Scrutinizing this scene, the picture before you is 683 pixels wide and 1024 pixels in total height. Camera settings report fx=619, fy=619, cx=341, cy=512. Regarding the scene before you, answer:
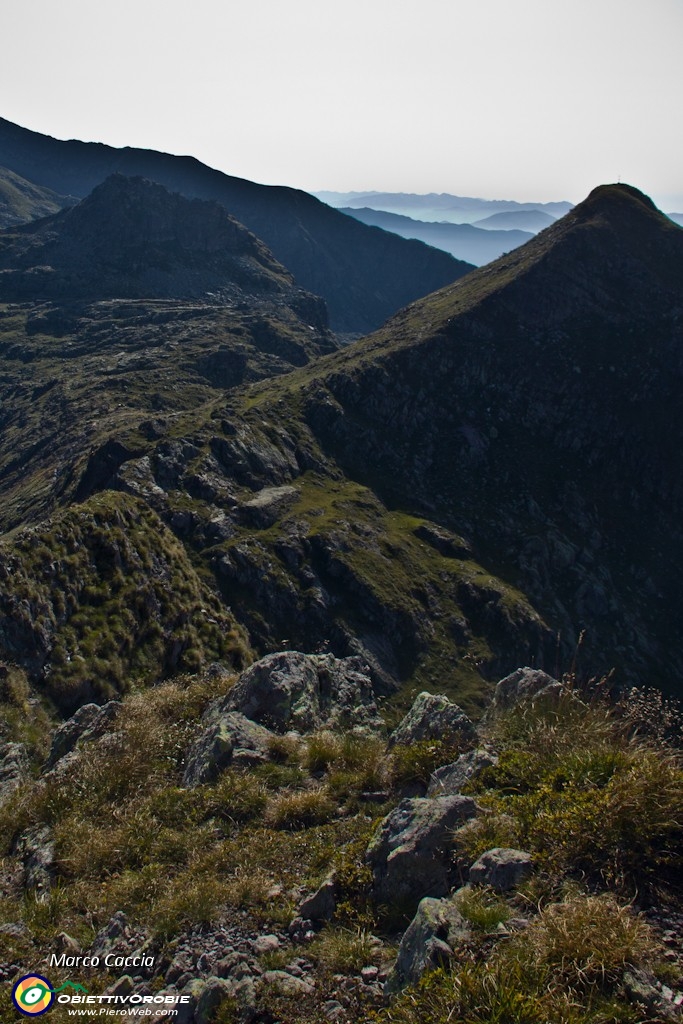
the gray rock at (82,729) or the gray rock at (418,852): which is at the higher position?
the gray rock at (418,852)

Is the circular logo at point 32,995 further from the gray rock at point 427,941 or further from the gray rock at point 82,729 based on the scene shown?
the gray rock at point 82,729

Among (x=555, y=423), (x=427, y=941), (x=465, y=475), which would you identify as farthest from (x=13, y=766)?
(x=555, y=423)

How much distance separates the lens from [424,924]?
276 inches

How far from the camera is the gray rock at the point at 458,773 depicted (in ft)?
32.4

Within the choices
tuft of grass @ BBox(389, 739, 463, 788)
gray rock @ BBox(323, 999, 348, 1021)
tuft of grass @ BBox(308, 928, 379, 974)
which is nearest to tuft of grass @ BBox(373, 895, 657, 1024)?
gray rock @ BBox(323, 999, 348, 1021)

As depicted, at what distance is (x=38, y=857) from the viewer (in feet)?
34.9

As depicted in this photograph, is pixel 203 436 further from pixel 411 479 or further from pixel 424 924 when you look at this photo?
pixel 424 924

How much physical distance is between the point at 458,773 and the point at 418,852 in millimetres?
1922

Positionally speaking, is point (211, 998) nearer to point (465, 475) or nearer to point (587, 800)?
point (587, 800)

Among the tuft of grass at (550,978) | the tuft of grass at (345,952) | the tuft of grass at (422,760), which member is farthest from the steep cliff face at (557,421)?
the tuft of grass at (550,978)

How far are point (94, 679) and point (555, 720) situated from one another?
33.6 metres

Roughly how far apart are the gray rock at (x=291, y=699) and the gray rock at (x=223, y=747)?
1.28 m

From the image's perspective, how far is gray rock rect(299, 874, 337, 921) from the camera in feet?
27.7

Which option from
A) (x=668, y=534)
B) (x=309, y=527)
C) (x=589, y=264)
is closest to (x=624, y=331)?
(x=589, y=264)
